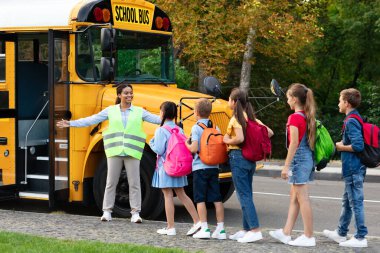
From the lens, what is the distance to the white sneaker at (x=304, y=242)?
7.51 m

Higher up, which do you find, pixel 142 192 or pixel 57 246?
pixel 142 192

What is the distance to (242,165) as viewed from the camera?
775 centimetres

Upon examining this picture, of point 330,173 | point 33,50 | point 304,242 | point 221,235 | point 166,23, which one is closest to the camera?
point 304,242

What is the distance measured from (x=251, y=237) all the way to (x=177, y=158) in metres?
1.12

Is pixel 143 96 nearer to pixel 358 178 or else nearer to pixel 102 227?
pixel 102 227

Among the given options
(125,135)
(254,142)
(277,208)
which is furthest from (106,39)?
(277,208)

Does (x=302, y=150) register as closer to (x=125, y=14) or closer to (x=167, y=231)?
(x=167, y=231)

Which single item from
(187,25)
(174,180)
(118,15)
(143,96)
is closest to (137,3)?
(118,15)

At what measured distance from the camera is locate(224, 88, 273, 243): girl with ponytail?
7684mm

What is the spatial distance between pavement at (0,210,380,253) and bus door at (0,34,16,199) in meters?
0.74

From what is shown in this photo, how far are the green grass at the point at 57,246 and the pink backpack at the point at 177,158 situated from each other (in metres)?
1.12

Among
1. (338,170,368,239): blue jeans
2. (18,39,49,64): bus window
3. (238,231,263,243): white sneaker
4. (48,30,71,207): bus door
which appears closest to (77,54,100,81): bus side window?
(48,30,71,207): bus door

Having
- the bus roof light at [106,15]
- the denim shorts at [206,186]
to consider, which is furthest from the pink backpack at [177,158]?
the bus roof light at [106,15]

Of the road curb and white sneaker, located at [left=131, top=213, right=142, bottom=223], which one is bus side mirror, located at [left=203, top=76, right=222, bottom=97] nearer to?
white sneaker, located at [left=131, top=213, right=142, bottom=223]
